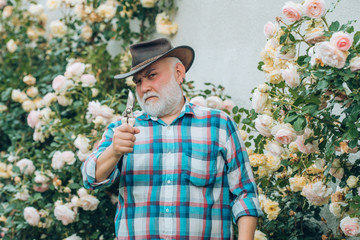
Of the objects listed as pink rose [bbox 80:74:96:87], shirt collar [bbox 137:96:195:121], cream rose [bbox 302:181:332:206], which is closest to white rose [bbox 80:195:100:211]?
pink rose [bbox 80:74:96:87]

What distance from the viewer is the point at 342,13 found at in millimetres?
2736

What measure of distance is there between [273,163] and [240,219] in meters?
0.38

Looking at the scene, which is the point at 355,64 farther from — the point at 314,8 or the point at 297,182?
the point at 297,182

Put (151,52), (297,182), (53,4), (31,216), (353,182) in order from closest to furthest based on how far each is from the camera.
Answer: (353,182) < (297,182) < (151,52) < (31,216) < (53,4)

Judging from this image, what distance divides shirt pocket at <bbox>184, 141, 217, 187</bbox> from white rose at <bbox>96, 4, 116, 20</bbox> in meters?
2.38

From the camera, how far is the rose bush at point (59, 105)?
135 inches

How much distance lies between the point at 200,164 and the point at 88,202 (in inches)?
48.3

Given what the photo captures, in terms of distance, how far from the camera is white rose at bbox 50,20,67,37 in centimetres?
483

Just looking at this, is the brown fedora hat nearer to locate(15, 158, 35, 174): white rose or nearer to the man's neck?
the man's neck

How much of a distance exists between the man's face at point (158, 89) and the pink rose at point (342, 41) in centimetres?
81

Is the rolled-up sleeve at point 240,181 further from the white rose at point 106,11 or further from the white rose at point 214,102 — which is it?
the white rose at point 106,11

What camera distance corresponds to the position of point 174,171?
7.59ft

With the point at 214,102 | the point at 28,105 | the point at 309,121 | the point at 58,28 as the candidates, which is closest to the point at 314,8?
the point at 309,121

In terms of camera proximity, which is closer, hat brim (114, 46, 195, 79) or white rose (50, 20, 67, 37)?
hat brim (114, 46, 195, 79)
